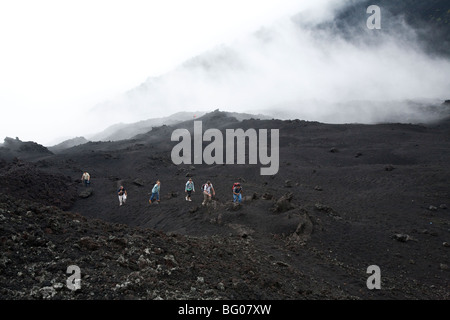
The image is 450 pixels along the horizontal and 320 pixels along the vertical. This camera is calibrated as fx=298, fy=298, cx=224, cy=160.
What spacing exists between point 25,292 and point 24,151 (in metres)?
36.0

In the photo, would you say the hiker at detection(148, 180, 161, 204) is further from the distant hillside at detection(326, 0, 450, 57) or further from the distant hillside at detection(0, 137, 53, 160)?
the distant hillside at detection(326, 0, 450, 57)

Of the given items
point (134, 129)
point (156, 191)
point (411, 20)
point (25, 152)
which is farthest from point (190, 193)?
point (411, 20)

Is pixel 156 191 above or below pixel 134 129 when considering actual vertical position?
below

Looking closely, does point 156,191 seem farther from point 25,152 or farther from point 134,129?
point 134,129

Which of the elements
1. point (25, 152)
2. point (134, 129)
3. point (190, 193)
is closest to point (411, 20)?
point (134, 129)

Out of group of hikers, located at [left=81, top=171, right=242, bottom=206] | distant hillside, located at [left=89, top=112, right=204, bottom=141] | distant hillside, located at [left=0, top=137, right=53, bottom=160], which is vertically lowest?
group of hikers, located at [left=81, top=171, right=242, bottom=206]

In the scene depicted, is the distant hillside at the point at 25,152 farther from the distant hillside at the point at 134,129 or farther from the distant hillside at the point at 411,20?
the distant hillside at the point at 411,20

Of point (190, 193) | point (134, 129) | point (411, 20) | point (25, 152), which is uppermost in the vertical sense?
point (411, 20)

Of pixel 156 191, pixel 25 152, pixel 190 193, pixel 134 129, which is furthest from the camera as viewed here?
pixel 134 129

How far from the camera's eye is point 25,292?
4195 mm

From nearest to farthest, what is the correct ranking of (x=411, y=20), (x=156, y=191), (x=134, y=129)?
(x=156, y=191)
(x=134, y=129)
(x=411, y=20)

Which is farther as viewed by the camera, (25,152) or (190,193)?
(25,152)

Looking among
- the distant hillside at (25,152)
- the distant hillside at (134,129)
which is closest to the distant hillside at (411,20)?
the distant hillside at (134,129)

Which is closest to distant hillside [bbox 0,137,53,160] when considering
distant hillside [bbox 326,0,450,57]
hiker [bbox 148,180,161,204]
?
hiker [bbox 148,180,161,204]
